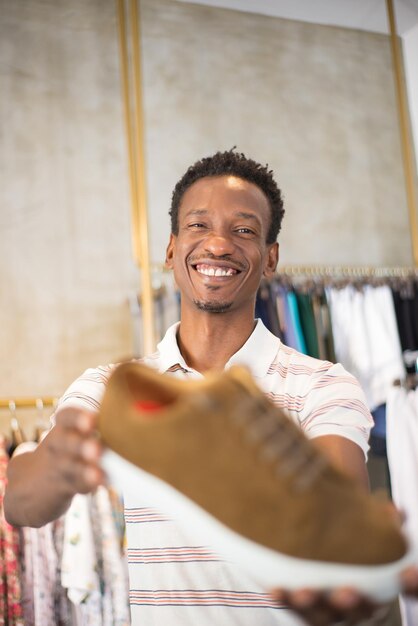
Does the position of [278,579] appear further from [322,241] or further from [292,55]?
[292,55]

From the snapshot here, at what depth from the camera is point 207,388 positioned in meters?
0.66

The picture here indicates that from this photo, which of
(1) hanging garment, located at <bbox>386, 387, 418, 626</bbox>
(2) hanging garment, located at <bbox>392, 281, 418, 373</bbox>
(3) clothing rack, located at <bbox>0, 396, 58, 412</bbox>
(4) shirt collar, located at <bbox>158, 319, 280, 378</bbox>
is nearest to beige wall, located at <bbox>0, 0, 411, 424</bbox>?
(3) clothing rack, located at <bbox>0, 396, 58, 412</bbox>

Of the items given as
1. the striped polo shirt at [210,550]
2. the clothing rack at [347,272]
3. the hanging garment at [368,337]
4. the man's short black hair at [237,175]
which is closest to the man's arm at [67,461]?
the striped polo shirt at [210,550]

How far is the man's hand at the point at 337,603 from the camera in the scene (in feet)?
1.93

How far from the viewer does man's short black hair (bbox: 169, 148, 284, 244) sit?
54.3 inches

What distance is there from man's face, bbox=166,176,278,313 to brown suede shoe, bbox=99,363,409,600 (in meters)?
0.62

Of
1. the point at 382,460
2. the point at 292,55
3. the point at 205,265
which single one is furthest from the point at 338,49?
the point at 205,265

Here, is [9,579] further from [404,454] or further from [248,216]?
[248,216]

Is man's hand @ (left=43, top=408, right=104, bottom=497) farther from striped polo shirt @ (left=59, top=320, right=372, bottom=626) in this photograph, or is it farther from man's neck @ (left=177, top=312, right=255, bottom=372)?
man's neck @ (left=177, top=312, right=255, bottom=372)

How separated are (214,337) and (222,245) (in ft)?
0.57

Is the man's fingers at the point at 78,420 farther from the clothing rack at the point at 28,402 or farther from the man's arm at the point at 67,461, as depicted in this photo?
the clothing rack at the point at 28,402

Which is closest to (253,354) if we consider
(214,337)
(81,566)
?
(214,337)

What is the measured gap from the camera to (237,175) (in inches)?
53.8

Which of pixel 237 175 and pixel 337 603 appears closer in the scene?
pixel 337 603
